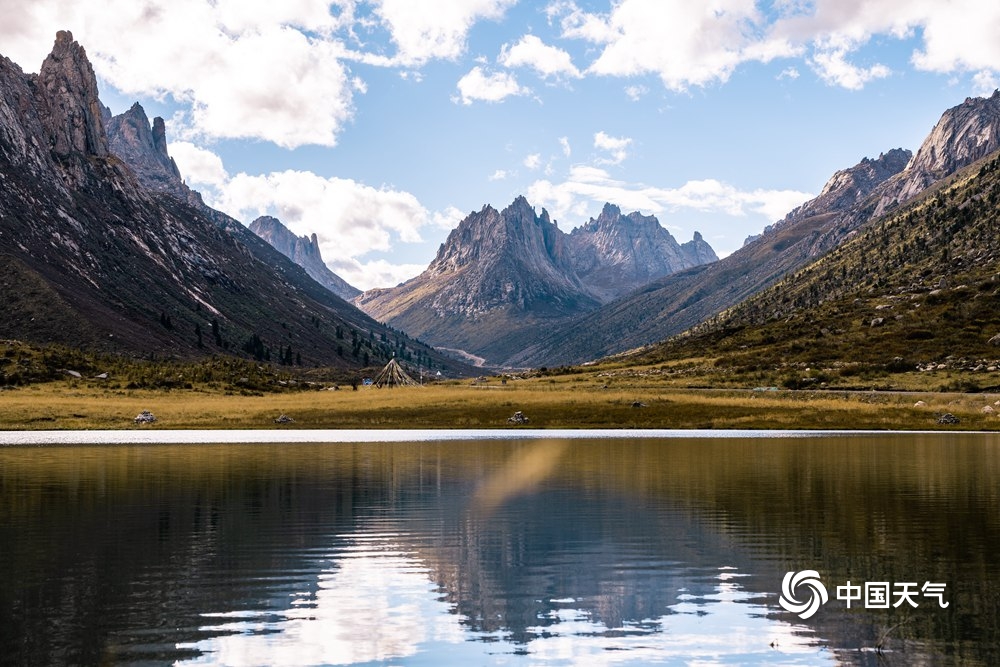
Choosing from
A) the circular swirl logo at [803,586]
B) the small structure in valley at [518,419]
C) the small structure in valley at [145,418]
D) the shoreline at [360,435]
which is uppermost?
the small structure in valley at [145,418]

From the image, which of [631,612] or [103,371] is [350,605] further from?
[103,371]

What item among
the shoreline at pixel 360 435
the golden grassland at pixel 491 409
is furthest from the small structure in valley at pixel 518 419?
the shoreline at pixel 360 435

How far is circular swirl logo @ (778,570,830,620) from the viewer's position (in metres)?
26.7

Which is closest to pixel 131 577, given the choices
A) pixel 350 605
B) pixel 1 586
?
pixel 1 586

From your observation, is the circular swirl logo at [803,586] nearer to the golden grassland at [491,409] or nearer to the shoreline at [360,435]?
the shoreline at [360,435]

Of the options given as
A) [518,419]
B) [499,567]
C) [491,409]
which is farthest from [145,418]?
[499,567]

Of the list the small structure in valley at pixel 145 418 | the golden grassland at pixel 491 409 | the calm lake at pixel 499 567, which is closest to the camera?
the calm lake at pixel 499 567

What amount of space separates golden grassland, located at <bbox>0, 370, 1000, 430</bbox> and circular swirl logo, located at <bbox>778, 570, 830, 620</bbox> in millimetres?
103827

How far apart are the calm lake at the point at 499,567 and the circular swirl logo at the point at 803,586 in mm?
115

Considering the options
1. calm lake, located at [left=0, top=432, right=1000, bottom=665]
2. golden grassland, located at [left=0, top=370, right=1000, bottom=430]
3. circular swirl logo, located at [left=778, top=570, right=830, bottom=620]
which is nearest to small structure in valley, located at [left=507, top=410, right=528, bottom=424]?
golden grassland, located at [left=0, top=370, right=1000, bottom=430]

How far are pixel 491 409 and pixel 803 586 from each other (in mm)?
121415

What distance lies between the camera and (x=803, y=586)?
1171 inches

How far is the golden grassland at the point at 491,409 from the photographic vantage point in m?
134

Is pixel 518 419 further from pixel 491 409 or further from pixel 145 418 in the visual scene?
pixel 145 418
